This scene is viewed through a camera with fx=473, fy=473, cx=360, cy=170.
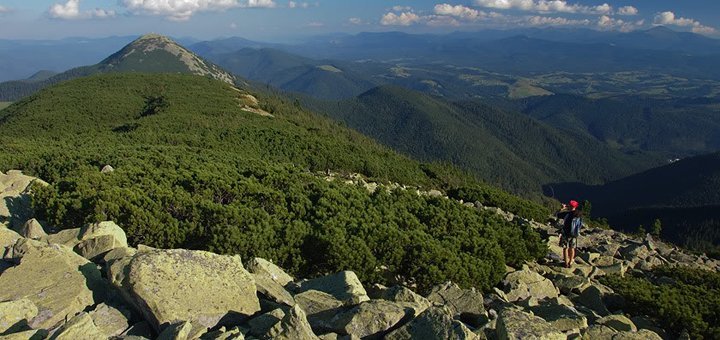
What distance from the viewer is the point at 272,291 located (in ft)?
34.2

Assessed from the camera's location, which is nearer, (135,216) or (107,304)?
(107,304)

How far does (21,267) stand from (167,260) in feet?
10.8

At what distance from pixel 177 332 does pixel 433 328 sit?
175 inches

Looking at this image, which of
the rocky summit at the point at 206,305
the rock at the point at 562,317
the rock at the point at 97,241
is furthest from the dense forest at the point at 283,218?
the rock at the point at 562,317

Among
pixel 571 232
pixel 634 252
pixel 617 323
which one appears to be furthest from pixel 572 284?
pixel 634 252

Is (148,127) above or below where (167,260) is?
below

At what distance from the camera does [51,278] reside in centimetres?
970

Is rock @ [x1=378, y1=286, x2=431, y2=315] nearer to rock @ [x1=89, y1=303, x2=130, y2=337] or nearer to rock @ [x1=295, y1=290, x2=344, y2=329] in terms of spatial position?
rock @ [x1=295, y1=290, x2=344, y2=329]

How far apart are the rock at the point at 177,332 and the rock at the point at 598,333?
8.27 meters

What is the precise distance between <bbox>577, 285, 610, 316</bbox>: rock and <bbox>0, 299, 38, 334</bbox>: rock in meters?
14.3

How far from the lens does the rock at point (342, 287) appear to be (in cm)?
1020

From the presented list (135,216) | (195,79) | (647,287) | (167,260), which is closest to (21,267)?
(167,260)

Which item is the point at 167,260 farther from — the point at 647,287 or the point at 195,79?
the point at 195,79

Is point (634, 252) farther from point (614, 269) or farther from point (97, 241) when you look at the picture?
point (97, 241)
